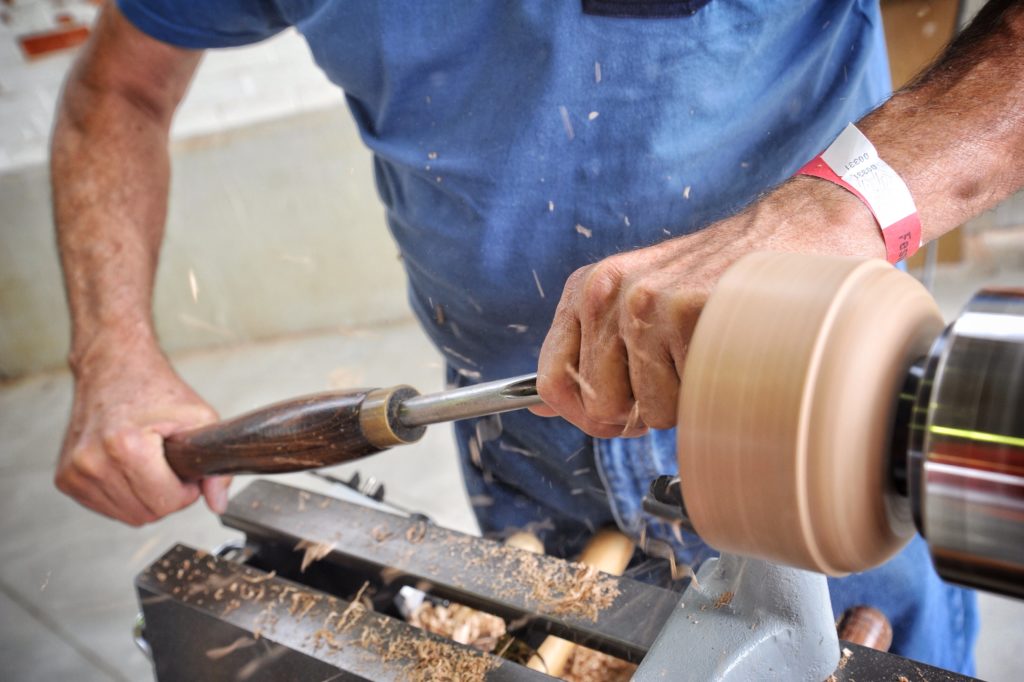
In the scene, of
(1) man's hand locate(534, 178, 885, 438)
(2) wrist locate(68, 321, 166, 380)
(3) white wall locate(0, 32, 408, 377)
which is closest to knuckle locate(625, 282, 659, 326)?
(1) man's hand locate(534, 178, 885, 438)

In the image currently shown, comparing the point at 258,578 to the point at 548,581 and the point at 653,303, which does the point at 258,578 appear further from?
the point at 653,303

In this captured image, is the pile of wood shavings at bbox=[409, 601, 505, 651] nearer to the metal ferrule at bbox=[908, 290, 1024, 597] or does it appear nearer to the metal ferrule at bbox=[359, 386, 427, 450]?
the metal ferrule at bbox=[359, 386, 427, 450]

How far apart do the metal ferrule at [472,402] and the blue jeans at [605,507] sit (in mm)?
302

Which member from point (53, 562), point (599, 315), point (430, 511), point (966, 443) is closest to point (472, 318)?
point (599, 315)

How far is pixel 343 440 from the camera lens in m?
0.83

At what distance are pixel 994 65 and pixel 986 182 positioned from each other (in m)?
0.10

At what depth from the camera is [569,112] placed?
851 millimetres

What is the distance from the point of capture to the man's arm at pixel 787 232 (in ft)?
1.84

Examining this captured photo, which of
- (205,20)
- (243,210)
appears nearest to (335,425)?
(205,20)

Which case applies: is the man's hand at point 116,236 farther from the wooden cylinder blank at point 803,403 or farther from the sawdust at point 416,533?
the wooden cylinder blank at point 803,403

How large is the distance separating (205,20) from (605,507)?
850 millimetres

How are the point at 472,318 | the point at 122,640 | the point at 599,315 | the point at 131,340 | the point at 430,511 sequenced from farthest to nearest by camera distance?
the point at 430,511, the point at 122,640, the point at 131,340, the point at 472,318, the point at 599,315

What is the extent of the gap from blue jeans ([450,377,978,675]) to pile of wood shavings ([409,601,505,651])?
0.68ft

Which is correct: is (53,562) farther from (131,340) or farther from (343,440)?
(343,440)
